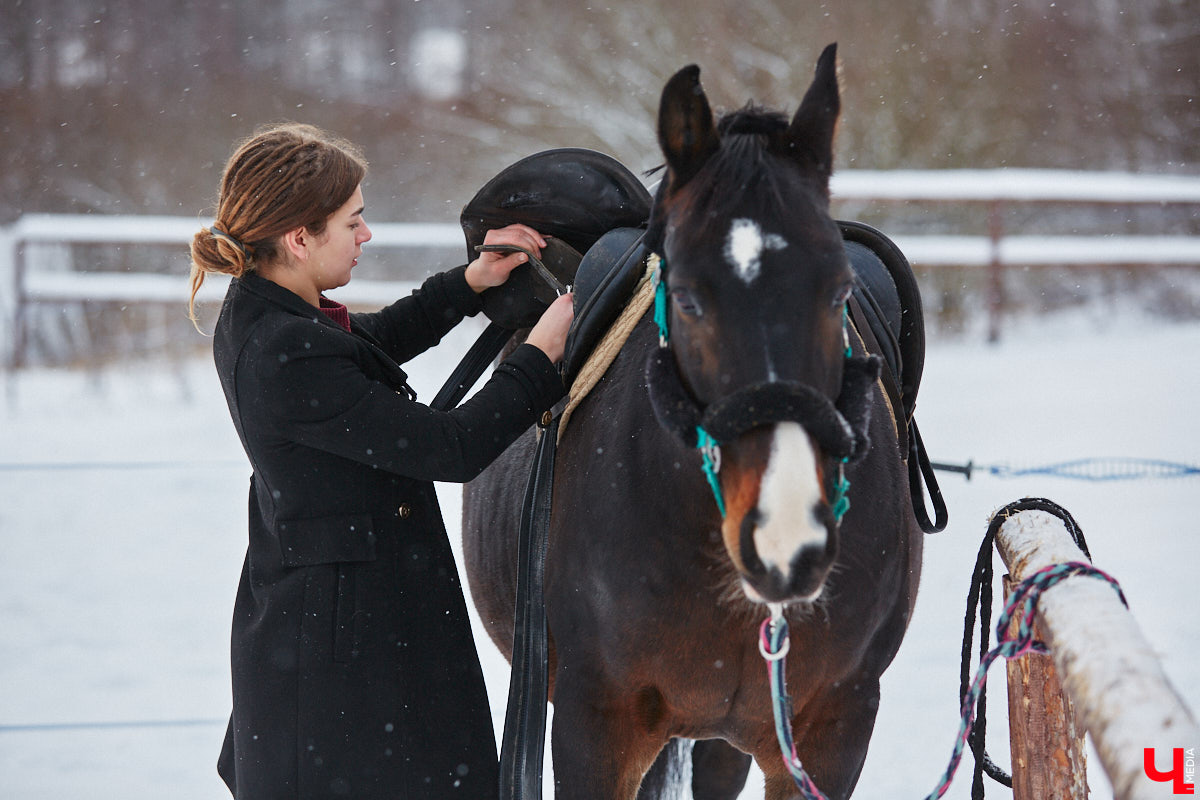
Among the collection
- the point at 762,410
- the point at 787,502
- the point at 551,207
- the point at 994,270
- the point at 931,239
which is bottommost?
the point at 787,502

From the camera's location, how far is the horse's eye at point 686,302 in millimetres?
1360

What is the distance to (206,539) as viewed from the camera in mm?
5773

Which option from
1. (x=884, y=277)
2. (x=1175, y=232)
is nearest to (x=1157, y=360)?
(x=1175, y=232)

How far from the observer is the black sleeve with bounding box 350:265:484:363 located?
7.34 ft

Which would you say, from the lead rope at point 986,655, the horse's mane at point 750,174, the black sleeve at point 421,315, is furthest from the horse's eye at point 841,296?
the black sleeve at point 421,315

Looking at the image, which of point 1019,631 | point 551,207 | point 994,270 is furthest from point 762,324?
point 994,270

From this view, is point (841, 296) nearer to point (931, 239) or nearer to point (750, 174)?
point (750, 174)

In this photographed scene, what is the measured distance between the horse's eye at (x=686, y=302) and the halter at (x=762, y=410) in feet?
0.28

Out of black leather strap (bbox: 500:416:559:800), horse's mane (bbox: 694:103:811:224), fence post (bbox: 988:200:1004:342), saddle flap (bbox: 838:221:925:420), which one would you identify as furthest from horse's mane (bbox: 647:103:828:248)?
fence post (bbox: 988:200:1004:342)

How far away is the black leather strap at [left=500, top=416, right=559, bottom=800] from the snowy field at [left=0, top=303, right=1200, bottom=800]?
1.70 m

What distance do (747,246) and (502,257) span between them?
1.00m

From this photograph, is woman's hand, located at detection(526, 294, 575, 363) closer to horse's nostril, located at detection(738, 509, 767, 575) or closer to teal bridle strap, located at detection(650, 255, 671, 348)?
teal bridle strap, located at detection(650, 255, 671, 348)

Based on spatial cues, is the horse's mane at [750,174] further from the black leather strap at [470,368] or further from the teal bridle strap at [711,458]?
the black leather strap at [470,368]

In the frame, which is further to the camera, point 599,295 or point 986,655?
point 599,295
